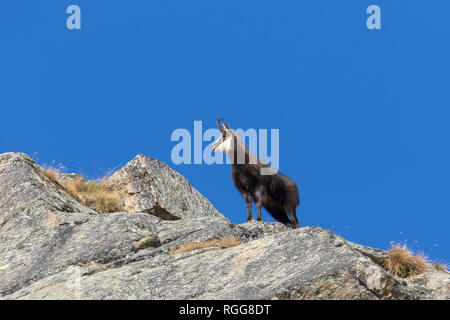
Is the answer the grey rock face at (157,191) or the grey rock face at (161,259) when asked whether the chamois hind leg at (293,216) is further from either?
the grey rock face at (157,191)

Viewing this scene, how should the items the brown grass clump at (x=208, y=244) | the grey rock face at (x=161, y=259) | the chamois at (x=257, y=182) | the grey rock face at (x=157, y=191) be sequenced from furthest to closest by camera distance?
the grey rock face at (x=157, y=191)
the chamois at (x=257, y=182)
the brown grass clump at (x=208, y=244)
the grey rock face at (x=161, y=259)

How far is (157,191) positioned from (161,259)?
31.3 ft

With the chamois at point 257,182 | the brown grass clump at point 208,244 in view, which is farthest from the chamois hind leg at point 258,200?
the brown grass clump at point 208,244

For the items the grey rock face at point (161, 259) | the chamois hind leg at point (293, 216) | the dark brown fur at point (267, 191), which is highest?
the dark brown fur at point (267, 191)

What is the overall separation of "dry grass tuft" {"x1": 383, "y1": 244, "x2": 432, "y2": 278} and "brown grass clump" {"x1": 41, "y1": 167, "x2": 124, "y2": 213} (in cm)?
908

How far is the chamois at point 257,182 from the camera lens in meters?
17.8

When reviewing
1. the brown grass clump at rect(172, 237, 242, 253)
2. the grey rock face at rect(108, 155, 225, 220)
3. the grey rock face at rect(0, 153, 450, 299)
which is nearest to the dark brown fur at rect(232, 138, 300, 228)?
the grey rock face at rect(0, 153, 450, 299)

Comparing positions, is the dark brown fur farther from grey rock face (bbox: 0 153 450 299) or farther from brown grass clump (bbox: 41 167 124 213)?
brown grass clump (bbox: 41 167 124 213)

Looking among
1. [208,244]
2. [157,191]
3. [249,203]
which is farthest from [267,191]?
[157,191]

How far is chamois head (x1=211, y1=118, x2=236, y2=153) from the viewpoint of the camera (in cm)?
1791

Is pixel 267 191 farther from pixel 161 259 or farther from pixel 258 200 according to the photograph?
pixel 161 259

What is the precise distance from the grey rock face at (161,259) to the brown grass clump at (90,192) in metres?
1.42
